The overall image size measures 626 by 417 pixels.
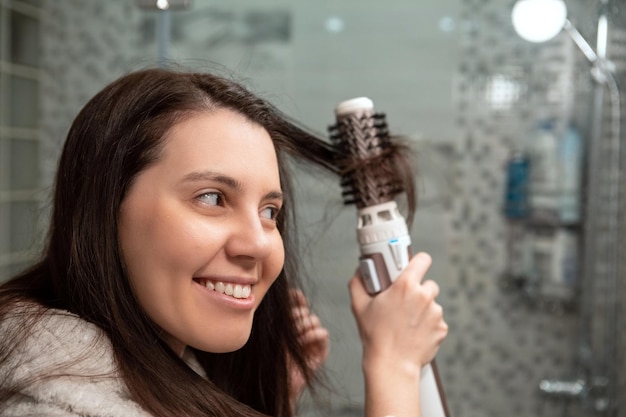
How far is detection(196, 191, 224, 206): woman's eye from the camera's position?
0.73m

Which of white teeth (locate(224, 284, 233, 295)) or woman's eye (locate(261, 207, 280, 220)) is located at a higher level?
woman's eye (locate(261, 207, 280, 220))

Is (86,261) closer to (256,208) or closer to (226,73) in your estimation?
(256,208)

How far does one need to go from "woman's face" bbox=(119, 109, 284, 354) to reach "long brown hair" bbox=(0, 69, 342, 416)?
16 mm

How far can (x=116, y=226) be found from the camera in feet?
2.42

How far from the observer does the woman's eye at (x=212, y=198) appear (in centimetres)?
73

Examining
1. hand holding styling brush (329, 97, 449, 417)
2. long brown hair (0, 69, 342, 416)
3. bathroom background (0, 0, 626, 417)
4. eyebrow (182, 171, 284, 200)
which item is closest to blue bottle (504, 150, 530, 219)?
bathroom background (0, 0, 626, 417)

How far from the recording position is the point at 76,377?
0.63 m

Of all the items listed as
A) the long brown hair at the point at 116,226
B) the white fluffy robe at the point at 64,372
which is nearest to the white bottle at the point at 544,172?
the long brown hair at the point at 116,226

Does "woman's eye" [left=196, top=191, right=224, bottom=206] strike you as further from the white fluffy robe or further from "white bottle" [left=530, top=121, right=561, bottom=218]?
"white bottle" [left=530, top=121, right=561, bottom=218]

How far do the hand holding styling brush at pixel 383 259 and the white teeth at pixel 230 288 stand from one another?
0.74ft

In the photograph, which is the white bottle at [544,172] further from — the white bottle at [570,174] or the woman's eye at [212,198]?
the woman's eye at [212,198]

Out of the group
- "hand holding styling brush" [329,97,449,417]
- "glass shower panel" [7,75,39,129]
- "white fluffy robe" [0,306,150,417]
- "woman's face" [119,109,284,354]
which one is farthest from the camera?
"glass shower panel" [7,75,39,129]

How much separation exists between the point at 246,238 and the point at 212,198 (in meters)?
0.06

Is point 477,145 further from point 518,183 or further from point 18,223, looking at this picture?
point 18,223
